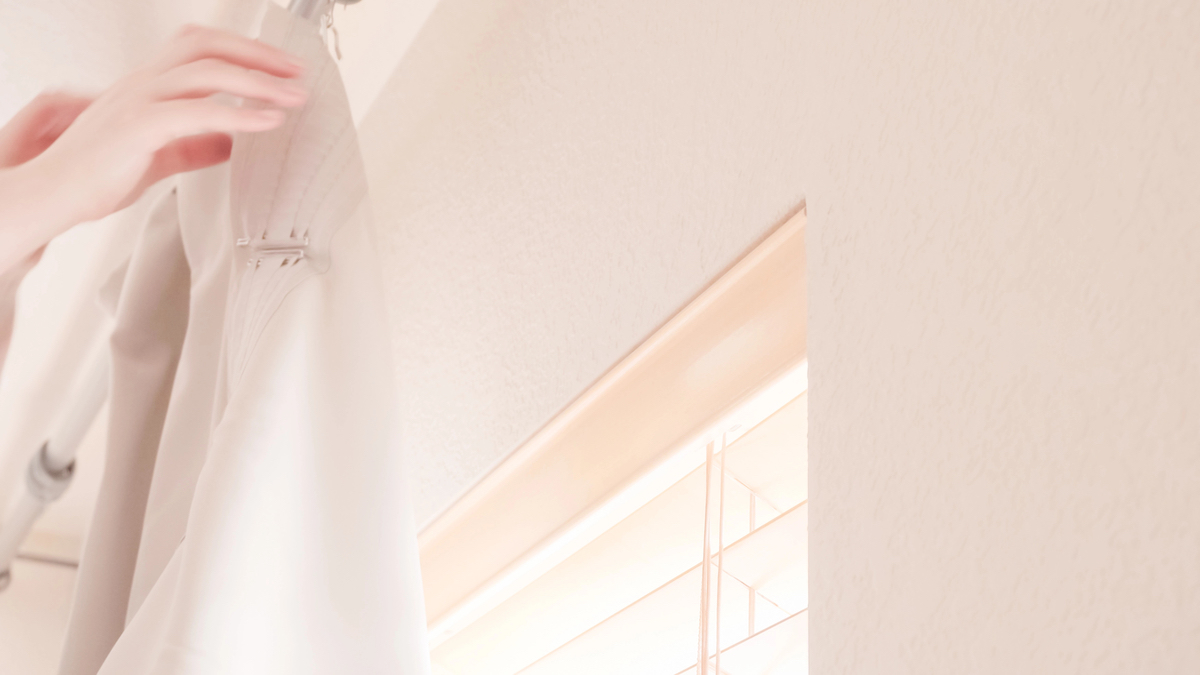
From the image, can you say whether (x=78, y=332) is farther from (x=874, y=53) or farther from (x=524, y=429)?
(x=874, y=53)

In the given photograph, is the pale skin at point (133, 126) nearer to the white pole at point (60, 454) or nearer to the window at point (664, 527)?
the window at point (664, 527)

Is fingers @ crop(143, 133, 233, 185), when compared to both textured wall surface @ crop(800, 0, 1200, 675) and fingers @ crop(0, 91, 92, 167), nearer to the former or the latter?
fingers @ crop(0, 91, 92, 167)

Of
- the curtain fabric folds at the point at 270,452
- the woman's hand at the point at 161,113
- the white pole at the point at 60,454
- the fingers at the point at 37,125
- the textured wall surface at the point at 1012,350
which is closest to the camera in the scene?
the textured wall surface at the point at 1012,350

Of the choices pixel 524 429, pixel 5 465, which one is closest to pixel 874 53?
pixel 524 429

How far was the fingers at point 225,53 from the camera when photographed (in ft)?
1.81

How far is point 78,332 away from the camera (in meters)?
1.42

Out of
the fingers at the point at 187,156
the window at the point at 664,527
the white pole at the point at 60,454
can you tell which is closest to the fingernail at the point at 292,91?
the fingers at the point at 187,156

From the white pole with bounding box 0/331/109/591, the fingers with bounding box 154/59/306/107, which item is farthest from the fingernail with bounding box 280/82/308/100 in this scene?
the white pole with bounding box 0/331/109/591

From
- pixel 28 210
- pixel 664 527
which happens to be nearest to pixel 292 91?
pixel 28 210

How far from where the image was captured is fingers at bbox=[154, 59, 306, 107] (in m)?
0.53

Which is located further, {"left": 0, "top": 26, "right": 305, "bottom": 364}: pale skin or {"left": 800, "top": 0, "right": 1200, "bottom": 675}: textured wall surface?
{"left": 0, "top": 26, "right": 305, "bottom": 364}: pale skin

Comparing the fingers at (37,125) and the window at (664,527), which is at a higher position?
the fingers at (37,125)

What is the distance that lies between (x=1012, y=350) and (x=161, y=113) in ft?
1.52

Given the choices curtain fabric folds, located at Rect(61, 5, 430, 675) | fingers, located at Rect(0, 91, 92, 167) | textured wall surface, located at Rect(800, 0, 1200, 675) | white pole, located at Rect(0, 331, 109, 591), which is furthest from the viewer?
white pole, located at Rect(0, 331, 109, 591)
